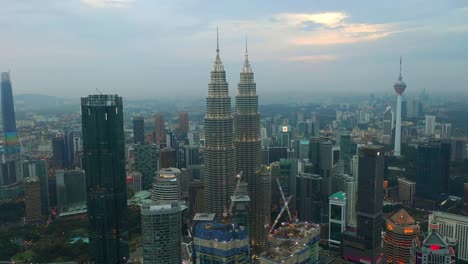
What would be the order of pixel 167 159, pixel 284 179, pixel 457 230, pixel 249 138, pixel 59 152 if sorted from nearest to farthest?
pixel 457 230 → pixel 249 138 → pixel 284 179 → pixel 167 159 → pixel 59 152

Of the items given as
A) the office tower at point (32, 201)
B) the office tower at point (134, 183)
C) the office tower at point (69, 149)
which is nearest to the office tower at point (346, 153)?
the office tower at point (134, 183)

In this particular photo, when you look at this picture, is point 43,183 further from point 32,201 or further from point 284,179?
point 284,179

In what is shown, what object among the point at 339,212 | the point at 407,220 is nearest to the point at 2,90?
the point at 339,212

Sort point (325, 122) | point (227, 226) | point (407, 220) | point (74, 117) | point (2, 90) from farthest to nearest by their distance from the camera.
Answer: point (325, 122), point (74, 117), point (2, 90), point (407, 220), point (227, 226)

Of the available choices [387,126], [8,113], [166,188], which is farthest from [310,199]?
[8,113]

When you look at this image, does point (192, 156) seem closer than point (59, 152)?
Yes

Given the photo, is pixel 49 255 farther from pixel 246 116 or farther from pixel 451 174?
pixel 451 174
